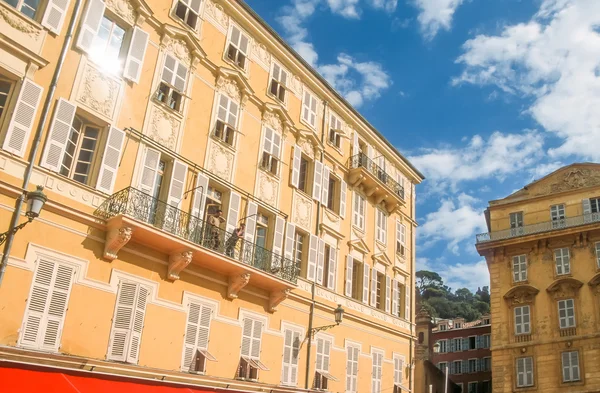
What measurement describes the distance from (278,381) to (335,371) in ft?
11.1

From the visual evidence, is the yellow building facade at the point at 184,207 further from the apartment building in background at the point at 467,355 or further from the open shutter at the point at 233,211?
the apartment building in background at the point at 467,355

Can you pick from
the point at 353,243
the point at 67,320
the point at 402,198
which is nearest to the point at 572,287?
the point at 402,198

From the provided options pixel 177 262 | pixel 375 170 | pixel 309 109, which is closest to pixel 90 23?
pixel 177 262

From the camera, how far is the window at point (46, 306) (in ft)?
40.0

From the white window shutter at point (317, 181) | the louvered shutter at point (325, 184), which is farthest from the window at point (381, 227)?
the white window shutter at point (317, 181)

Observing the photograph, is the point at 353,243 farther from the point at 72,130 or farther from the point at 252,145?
the point at 72,130

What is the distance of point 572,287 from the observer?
33438mm

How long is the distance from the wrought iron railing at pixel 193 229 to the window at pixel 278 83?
20.9 ft

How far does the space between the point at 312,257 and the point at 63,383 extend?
35.5 feet

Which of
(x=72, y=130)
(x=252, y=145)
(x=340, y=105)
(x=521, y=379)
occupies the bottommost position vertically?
(x=521, y=379)

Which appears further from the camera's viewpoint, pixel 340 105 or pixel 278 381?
pixel 340 105

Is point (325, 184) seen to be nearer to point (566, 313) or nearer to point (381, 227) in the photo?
point (381, 227)

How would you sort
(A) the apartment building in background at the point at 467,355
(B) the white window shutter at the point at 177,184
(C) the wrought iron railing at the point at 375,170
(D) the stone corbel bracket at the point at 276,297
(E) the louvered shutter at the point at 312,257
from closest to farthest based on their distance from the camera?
1. (B) the white window shutter at the point at 177,184
2. (D) the stone corbel bracket at the point at 276,297
3. (E) the louvered shutter at the point at 312,257
4. (C) the wrought iron railing at the point at 375,170
5. (A) the apartment building in background at the point at 467,355

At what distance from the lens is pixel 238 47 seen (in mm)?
19906
